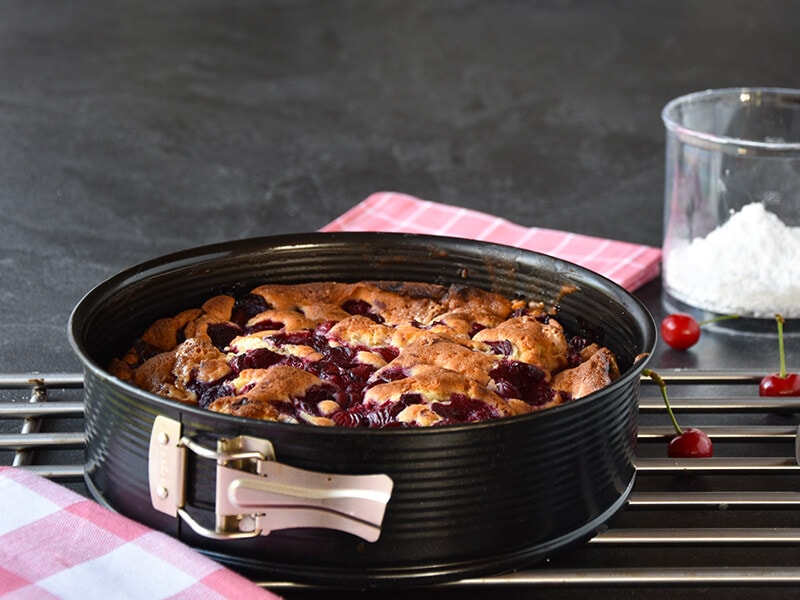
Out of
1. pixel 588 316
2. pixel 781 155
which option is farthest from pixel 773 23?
pixel 588 316

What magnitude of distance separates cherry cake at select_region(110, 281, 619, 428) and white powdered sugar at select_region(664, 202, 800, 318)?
0.75 m

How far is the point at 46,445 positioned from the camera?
1.98 meters

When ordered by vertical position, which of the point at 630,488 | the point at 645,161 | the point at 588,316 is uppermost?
the point at 588,316

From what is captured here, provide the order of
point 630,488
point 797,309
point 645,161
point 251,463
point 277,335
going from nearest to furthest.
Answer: point 251,463
point 630,488
point 277,335
point 797,309
point 645,161

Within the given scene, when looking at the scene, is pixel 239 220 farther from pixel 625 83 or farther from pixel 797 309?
pixel 625 83

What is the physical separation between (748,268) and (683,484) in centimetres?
84

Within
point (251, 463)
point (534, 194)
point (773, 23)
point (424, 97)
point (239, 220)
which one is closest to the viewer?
point (251, 463)

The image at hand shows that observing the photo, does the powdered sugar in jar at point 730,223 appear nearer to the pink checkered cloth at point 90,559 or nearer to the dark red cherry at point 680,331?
the dark red cherry at point 680,331

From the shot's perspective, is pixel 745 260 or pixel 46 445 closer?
pixel 46 445

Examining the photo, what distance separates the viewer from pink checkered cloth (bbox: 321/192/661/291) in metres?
2.90

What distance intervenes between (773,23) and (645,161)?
1.61 meters

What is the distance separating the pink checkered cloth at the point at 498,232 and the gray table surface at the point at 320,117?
0.09 metres

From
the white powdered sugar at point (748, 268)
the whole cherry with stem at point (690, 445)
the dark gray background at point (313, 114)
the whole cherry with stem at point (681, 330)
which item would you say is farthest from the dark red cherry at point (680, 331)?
the dark gray background at point (313, 114)

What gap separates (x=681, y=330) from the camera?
99.9 inches
